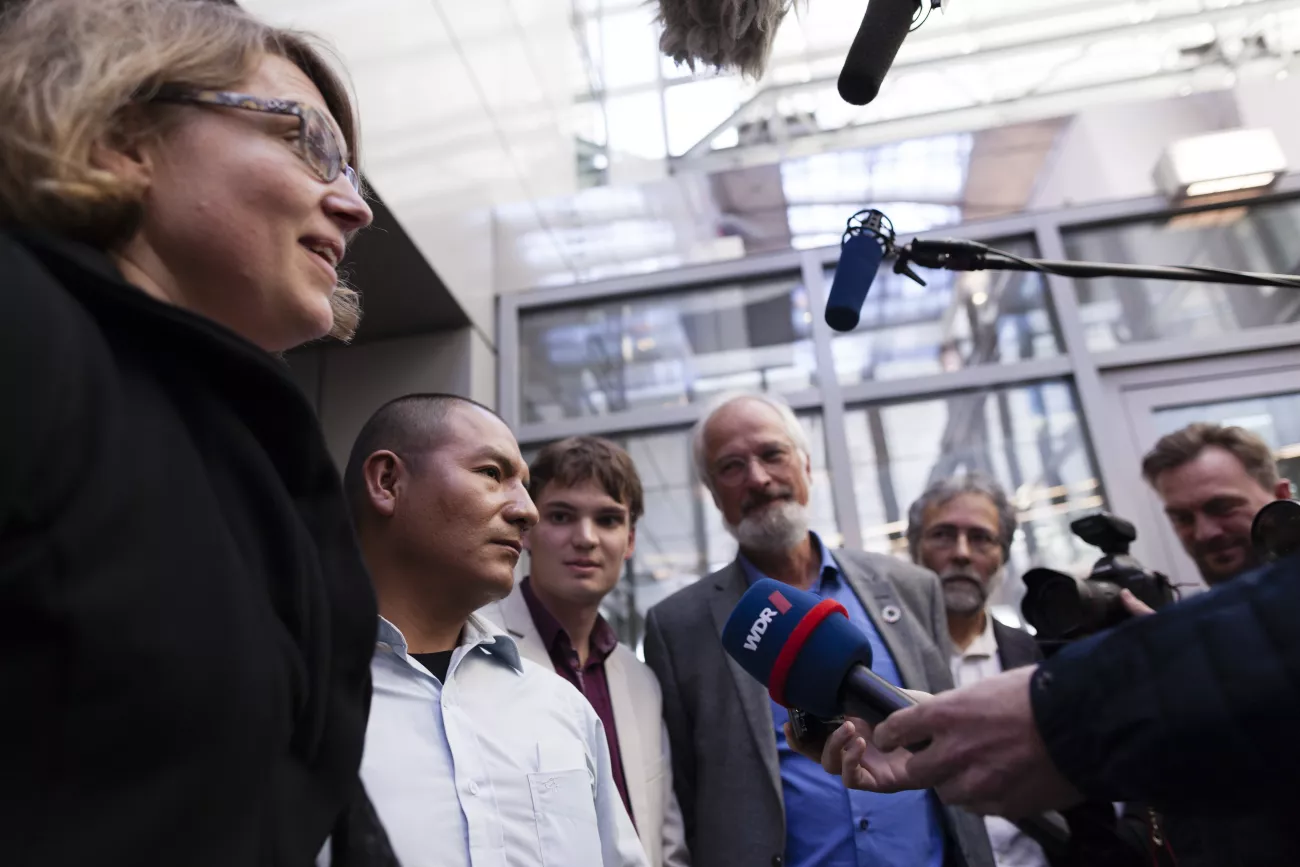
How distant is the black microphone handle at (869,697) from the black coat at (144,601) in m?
0.58

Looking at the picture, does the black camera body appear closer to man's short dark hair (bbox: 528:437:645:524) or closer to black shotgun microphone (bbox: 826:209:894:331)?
black shotgun microphone (bbox: 826:209:894:331)

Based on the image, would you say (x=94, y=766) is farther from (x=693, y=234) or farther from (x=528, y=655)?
(x=693, y=234)

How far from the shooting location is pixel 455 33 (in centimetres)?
382

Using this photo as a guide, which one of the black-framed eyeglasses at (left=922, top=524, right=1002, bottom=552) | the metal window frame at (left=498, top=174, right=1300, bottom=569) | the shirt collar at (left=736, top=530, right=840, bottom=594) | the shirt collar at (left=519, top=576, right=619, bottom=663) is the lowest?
the shirt collar at (left=519, top=576, right=619, bottom=663)

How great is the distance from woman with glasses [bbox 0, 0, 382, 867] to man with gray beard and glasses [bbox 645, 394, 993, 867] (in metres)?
1.06

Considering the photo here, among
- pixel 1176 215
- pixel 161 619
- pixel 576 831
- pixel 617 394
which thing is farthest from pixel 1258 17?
pixel 161 619

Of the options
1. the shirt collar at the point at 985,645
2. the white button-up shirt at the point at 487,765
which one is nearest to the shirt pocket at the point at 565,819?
the white button-up shirt at the point at 487,765

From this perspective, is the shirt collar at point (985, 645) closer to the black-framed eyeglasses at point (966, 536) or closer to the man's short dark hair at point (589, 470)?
the black-framed eyeglasses at point (966, 536)

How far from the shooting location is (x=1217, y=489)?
2.24 m

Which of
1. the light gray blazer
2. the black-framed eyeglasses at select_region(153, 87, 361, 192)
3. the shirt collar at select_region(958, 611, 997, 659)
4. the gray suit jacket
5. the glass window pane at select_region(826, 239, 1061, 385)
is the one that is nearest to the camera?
the black-framed eyeglasses at select_region(153, 87, 361, 192)

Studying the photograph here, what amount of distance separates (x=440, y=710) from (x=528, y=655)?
0.70m

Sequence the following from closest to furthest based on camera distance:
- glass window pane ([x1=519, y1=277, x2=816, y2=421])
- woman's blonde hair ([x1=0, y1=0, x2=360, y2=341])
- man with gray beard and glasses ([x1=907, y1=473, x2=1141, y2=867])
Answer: woman's blonde hair ([x1=0, y1=0, x2=360, y2=341]) → man with gray beard and glasses ([x1=907, y1=473, x2=1141, y2=867]) → glass window pane ([x1=519, y1=277, x2=816, y2=421])

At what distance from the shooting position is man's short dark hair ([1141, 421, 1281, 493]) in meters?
2.25

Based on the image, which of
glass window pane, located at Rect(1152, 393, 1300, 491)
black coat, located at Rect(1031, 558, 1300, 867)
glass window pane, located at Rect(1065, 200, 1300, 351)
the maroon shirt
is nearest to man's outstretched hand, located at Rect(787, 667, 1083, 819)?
black coat, located at Rect(1031, 558, 1300, 867)
